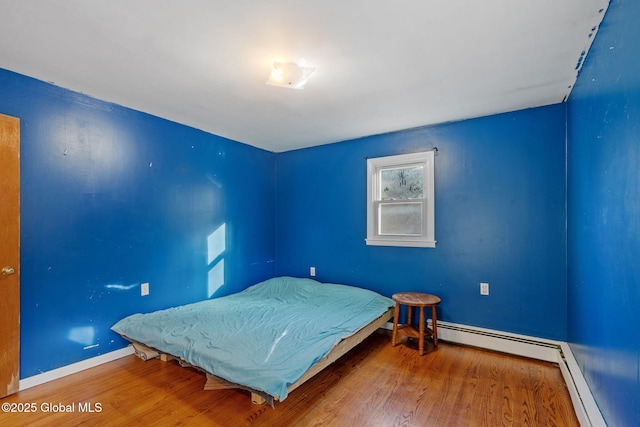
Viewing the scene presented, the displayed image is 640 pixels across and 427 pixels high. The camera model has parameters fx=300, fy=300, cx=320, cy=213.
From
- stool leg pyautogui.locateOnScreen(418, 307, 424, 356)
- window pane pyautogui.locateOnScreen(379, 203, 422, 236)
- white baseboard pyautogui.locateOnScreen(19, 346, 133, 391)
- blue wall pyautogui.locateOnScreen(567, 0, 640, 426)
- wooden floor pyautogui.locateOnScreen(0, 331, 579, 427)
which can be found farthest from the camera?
window pane pyautogui.locateOnScreen(379, 203, 422, 236)

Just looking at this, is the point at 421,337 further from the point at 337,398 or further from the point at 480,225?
the point at 480,225

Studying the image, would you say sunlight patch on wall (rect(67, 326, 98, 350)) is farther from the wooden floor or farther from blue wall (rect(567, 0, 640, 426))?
blue wall (rect(567, 0, 640, 426))

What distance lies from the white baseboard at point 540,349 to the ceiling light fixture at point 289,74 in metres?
2.50

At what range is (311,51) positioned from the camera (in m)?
1.84

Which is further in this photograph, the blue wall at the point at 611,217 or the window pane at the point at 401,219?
the window pane at the point at 401,219

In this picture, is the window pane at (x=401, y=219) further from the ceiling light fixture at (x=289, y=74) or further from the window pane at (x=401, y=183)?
the ceiling light fixture at (x=289, y=74)

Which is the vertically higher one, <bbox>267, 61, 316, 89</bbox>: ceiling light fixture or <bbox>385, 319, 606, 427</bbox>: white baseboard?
<bbox>267, 61, 316, 89</bbox>: ceiling light fixture

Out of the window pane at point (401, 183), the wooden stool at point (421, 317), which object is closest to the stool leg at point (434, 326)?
the wooden stool at point (421, 317)

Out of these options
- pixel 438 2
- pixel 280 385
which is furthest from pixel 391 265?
pixel 438 2

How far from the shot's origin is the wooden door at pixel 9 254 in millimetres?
2027

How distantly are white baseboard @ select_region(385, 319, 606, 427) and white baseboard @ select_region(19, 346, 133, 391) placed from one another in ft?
8.58

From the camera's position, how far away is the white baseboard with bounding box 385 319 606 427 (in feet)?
5.57

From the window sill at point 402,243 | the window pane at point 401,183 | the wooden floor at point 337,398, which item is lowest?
the wooden floor at point 337,398

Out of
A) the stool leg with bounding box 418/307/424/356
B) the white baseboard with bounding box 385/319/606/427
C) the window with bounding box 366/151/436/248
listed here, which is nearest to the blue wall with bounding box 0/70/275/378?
the window with bounding box 366/151/436/248
